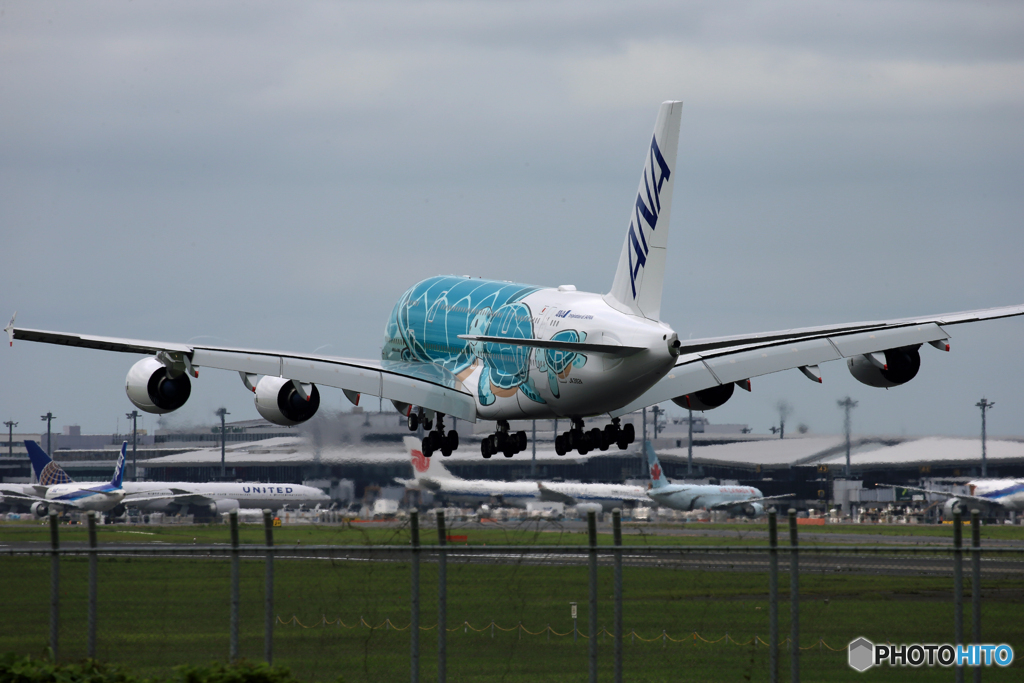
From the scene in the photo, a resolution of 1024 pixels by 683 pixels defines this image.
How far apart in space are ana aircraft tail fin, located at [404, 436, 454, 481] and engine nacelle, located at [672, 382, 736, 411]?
17.6 m

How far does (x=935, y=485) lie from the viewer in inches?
3521

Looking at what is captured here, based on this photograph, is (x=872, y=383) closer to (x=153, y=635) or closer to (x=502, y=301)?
(x=502, y=301)

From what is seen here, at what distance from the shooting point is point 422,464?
67.8m

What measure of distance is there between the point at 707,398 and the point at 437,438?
8.21m

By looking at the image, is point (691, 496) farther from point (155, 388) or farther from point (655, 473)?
point (155, 388)

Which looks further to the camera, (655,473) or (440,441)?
(655,473)

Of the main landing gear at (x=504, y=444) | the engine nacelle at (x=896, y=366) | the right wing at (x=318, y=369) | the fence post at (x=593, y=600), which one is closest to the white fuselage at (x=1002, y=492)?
the engine nacelle at (x=896, y=366)

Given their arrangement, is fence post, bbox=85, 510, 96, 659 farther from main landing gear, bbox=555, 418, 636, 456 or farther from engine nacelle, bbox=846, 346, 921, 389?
engine nacelle, bbox=846, 346, 921, 389

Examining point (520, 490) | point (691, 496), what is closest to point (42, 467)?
point (520, 490)

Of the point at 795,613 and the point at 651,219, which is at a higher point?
the point at 651,219

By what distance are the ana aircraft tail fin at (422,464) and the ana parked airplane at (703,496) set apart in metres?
17.6

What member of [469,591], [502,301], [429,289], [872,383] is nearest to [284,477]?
[429,289]

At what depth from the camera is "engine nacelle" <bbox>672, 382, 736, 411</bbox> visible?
38750 mm

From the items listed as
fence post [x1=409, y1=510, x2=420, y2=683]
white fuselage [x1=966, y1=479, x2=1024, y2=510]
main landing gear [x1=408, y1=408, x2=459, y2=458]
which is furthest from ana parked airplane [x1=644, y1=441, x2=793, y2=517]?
fence post [x1=409, y1=510, x2=420, y2=683]
